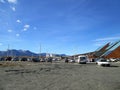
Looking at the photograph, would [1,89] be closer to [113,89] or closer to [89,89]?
[89,89]

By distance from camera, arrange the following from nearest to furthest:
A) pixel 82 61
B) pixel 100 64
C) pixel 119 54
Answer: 1. pixel 100 64
2. pixel 82 61
3. pixel 119 54

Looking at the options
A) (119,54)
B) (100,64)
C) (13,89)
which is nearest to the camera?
(13,89)

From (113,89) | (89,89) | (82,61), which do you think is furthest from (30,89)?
(82,61)

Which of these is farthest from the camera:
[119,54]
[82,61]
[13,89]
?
[119,54]

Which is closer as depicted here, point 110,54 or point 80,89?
point 80,89

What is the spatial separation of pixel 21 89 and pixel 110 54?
236ft

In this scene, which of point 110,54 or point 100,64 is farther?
point 110,54

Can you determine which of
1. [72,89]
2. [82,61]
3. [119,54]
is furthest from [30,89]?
[119,54]

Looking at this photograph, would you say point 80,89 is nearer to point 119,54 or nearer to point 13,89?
point 13,89

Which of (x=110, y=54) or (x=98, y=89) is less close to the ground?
(x=110, y=54)

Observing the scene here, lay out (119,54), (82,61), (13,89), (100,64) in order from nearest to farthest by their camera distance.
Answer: (13,89)
(100,64)
(82,61)
(119,54)

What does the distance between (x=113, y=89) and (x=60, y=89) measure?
322cm

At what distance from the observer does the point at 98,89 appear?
12.1 meters

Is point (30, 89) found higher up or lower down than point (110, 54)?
lower down
